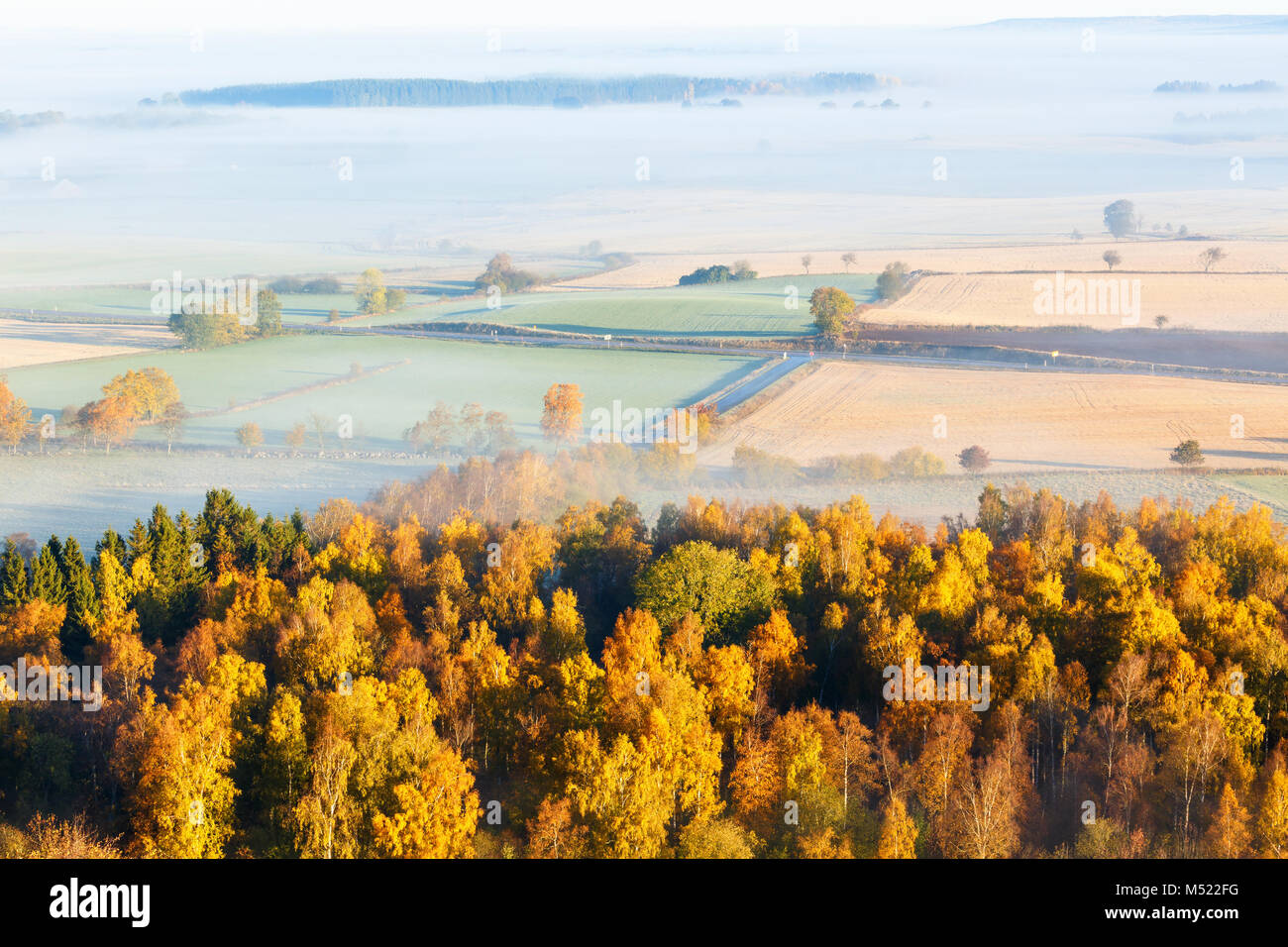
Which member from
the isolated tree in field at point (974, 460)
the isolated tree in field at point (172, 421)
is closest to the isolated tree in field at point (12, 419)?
the isolated tree in field at point (172, 421)

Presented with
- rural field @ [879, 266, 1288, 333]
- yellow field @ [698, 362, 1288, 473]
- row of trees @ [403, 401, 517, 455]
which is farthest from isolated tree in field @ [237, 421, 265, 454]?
rural field @ [879, 266, 1288, 333]

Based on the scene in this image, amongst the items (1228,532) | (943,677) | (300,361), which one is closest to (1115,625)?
(943,677)

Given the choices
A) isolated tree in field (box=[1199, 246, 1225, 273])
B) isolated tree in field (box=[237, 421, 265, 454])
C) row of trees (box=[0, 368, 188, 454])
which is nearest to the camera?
row of trees (box=[0, 368, 188, 454])

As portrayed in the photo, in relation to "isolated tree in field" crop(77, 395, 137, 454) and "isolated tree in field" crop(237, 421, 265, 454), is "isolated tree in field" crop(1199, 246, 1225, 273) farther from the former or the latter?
"isolated tree in field" crop(77, 395, 137, 454)

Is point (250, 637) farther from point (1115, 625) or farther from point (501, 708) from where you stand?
point (1115, 625)

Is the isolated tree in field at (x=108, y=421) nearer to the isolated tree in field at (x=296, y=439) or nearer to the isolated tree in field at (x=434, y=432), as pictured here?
the isolated tree in field at (x=296, y=439)
